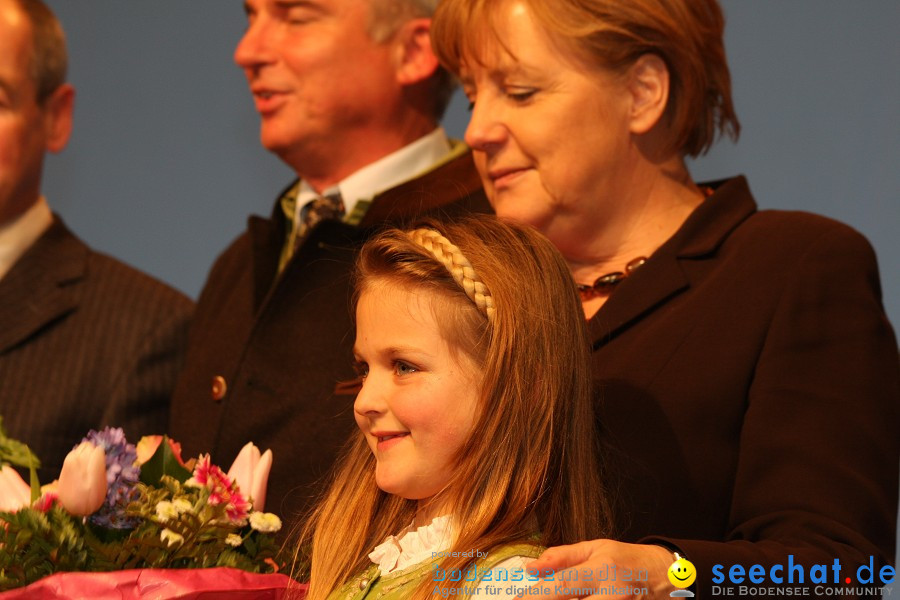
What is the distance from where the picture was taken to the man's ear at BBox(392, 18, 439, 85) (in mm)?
2928

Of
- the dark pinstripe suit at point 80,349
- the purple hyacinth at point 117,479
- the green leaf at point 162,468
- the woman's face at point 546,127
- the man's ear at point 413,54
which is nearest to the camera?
the purple hyacinth at point 117,479

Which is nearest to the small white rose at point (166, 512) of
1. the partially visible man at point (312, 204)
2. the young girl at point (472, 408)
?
the young girl at point (472, 408)

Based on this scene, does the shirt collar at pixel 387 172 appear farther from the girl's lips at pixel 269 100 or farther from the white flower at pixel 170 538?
the white flower at pixel 170 538

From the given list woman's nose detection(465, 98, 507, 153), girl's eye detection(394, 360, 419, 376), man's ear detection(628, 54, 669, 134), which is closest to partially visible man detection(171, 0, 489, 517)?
woman's nose detection(465, 98, 507, 153)

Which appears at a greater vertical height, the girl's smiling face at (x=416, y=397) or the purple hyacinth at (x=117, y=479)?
the girl's smiling face at (x=416, y=397)

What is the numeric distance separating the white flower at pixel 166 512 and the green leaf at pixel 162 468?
0.33ft

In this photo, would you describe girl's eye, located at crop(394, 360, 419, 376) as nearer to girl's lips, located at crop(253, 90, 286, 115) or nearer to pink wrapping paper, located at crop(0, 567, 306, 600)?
pink wrapping paper, located at crop(0, 567, 306, 600)

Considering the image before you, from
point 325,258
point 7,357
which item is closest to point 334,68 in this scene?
point 325,258

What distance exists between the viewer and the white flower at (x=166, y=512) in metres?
1.82

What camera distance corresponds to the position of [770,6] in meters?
2.92

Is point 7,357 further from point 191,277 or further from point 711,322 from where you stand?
point 711,322

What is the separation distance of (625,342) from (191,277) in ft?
6.28

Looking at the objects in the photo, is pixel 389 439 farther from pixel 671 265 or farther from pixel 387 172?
pixel 387 172

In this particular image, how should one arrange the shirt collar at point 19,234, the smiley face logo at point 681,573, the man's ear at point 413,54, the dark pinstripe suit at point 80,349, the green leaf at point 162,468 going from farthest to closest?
1. the shirt collar at point 19,234
2. the man's ear at point 413,54
3. the dark pinstripe suit at point 80,349
4. the green leaf at point 162,468
5. the smiley face logo at point 681,573
